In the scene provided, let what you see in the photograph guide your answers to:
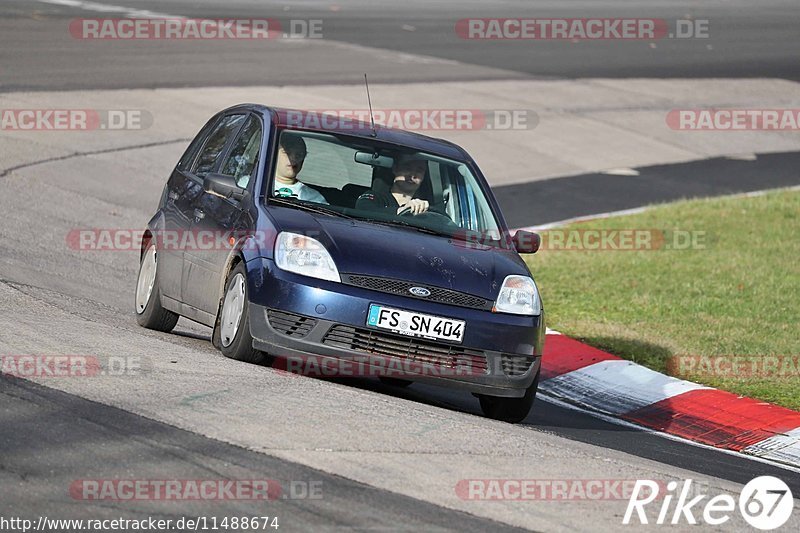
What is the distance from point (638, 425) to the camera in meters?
9.29

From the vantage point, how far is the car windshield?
8422 mm

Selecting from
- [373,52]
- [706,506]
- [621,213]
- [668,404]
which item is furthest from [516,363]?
[373,52]

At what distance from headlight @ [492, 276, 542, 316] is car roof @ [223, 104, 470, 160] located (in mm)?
1403

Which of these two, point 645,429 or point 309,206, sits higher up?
point 309,206

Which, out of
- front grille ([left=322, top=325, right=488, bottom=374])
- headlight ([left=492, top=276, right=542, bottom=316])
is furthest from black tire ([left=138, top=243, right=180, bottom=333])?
headlight ([left=492, top=276, right=542, bottom=316])

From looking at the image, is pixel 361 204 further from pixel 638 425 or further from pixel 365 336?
pixel 638 425

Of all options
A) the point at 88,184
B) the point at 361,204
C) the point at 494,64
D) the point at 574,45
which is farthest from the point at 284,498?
the point at 574,45

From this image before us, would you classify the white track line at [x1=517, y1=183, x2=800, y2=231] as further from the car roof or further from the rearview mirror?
the rearview mirror

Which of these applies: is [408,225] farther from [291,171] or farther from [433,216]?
[291,171]

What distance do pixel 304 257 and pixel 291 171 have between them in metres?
1.03

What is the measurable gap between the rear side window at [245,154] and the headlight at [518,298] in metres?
1.80

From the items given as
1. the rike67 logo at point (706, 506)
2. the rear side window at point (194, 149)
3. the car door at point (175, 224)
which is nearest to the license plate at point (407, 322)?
the rike67 logo at point (706, 506)

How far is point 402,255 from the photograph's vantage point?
25.5 ft

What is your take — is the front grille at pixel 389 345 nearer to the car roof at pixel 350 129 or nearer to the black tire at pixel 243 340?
the black tire at pixel 243 340
